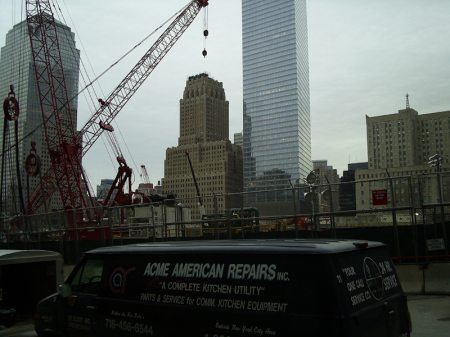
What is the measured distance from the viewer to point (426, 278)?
11.6 meters

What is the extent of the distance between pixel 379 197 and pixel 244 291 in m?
8.99

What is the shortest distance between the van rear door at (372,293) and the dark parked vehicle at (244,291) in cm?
1

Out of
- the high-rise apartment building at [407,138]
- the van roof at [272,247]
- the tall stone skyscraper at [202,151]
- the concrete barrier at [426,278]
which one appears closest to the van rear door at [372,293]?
the van roof at [272,247]

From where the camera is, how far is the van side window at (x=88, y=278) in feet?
20.6

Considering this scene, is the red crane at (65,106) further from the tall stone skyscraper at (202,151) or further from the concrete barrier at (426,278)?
the tall stone skyscraper at (202,151)

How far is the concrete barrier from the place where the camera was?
11.3 meters

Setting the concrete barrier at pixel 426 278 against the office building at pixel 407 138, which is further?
the office building at pixel 407 138

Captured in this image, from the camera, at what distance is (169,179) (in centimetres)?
15612

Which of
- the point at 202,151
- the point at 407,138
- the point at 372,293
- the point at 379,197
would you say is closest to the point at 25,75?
the point at 202,151

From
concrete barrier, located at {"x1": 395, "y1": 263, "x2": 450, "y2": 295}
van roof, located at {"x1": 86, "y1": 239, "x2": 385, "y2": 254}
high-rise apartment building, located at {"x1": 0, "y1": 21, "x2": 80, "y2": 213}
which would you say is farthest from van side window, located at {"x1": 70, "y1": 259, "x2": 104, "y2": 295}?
high-rise apartment building, located at {"x1": 0, "y1": 21, "x2": 80, "y2": 213}

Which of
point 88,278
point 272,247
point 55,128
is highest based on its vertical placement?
point 55,128

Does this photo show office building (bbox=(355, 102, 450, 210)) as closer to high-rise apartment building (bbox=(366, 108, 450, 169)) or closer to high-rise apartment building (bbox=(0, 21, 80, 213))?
high-rise apartment building (bbox=(366, 108, 450, 169))

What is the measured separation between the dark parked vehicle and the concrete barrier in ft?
24.1

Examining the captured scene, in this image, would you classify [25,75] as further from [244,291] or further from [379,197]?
[244,291]
